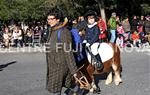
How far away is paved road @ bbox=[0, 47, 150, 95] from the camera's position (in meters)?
9.23

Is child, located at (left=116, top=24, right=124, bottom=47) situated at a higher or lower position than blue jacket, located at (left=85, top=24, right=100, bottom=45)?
lower

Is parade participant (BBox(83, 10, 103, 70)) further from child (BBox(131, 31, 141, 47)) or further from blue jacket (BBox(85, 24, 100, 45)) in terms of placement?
child (BBox(131, 31, 141, 47))

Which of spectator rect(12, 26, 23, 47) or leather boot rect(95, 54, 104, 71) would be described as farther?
spectator rect(12, 26, 23, 47)

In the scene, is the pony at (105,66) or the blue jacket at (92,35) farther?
the blue jacket at (92,35)

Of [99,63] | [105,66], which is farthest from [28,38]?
[99,63]

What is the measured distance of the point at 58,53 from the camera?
6.50 meters

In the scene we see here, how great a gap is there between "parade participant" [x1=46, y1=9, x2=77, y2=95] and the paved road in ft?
7.89

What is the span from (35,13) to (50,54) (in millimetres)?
21805

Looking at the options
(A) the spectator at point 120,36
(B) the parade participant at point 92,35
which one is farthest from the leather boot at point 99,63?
(A) the spectator at point 120,36

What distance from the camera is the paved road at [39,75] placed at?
9234mm

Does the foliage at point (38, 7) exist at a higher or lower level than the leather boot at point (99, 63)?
higher

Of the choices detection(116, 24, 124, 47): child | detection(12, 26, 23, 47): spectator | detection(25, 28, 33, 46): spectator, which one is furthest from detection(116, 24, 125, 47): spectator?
detection(12, 26, 23, 47): spectator

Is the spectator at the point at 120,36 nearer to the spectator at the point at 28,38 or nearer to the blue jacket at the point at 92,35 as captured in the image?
the spectator at the point at 28,38

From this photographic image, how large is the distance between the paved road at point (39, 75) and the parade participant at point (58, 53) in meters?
2.40
